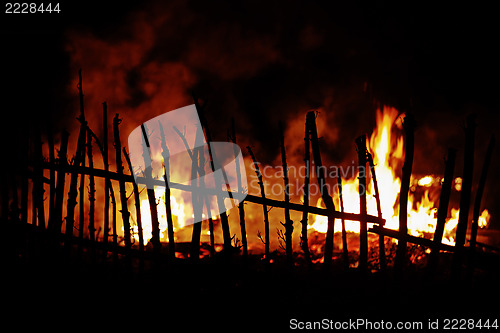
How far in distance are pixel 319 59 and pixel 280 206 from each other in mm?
7053

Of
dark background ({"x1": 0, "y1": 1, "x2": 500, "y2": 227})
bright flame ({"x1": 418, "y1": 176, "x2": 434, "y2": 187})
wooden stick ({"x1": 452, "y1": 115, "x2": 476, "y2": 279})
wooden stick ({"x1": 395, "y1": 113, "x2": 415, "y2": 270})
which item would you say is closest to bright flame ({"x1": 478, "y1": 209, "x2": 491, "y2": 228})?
dark background ({"x1": 0, "y1": 1, "x2": 500, "y2": 227})

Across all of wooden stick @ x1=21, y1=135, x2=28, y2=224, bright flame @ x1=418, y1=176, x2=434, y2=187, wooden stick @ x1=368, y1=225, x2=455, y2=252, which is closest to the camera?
wooden stick @ x1=368, y1=225, x2=455, y2=252

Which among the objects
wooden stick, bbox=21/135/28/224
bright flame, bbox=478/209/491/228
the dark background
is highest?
the dark background

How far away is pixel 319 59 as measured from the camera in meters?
9.40

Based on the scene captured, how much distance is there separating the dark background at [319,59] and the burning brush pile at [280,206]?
764 mm

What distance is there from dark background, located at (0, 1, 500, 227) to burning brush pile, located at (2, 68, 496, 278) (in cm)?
76

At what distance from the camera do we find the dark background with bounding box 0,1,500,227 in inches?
308

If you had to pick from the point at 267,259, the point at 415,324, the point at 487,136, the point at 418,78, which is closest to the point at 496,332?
the point at 415,324

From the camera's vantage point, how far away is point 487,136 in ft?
25.9

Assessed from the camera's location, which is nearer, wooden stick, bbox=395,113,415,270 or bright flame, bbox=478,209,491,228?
wooden stick, bbox=395,113,415,270

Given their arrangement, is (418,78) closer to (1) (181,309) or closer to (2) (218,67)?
(2) (218,67)

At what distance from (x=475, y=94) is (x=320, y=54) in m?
4.05

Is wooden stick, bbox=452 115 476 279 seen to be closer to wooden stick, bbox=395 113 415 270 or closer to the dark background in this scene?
wooden stick, bbox=395 113 415 270

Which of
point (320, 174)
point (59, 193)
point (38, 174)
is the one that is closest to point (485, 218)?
point (320, 174)
